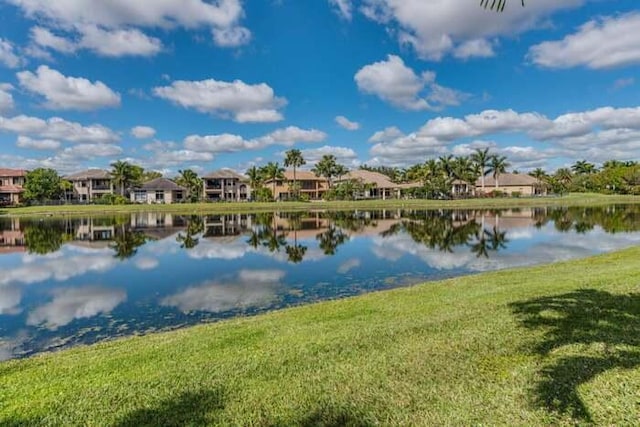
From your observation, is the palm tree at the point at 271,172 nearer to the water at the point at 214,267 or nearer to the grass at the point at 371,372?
the water at the point at 214,267

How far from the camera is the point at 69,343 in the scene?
416 inches

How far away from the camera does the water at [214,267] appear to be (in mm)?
12609

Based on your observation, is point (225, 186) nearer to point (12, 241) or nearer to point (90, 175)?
point (90, 175)

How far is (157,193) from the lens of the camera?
91.8m

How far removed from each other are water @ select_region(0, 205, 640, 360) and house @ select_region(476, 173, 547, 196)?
77.8 m

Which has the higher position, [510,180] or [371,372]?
[510,180]

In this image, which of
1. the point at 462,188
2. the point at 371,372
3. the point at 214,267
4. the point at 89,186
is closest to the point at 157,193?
the point at 89,186

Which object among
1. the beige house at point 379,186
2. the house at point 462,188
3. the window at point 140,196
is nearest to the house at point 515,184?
the house at point 462,188

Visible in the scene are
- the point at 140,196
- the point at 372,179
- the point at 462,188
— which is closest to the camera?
the point at 140,196

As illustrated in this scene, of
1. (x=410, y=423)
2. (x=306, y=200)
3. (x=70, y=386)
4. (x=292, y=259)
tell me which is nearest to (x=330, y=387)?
(x=410, y=423)

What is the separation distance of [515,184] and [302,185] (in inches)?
2072

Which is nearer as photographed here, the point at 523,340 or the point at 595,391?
the point at 595,391

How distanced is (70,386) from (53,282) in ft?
Answer: 45.0

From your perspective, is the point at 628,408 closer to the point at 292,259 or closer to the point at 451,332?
the point at 451,332
